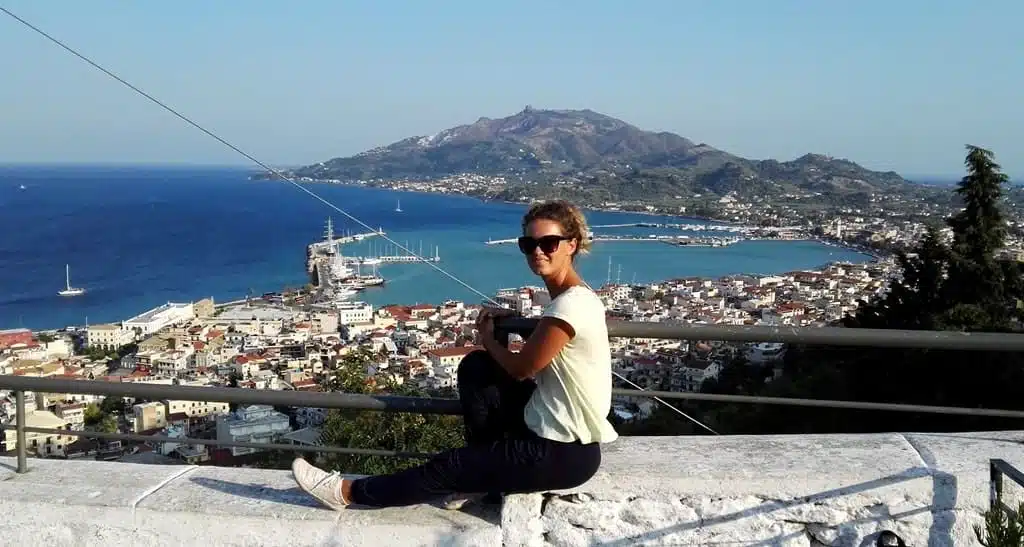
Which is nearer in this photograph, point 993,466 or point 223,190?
point 993,466

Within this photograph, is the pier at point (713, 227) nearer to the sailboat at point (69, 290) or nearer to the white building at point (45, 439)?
the sailboat at point (69, 290)

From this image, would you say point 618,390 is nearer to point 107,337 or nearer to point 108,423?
point 108,423

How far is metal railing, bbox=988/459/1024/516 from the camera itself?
225cm

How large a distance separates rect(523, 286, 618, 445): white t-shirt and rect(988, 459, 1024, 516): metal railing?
1091 mm

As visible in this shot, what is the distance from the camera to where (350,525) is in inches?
94.7

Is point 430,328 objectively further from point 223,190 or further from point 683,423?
point 223,190

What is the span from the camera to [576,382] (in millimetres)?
2271

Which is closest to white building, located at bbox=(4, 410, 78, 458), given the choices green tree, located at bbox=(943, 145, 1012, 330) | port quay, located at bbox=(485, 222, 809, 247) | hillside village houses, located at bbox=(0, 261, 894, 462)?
hillside village houses, located at bbox=(0, 261, 894, 462)

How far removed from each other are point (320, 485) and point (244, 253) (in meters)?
59.6

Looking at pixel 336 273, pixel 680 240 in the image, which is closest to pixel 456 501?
pixel 336 273

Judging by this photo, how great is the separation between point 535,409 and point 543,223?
0.52m

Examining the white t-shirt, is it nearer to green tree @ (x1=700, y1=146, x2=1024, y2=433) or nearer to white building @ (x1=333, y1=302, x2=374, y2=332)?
green tree @ (x1=700, y1=146, x2=1024, y2=433)

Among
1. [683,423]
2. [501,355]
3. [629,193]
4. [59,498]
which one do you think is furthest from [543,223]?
[629,193]

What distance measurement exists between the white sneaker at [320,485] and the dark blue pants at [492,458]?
Result: 3.0 inches
